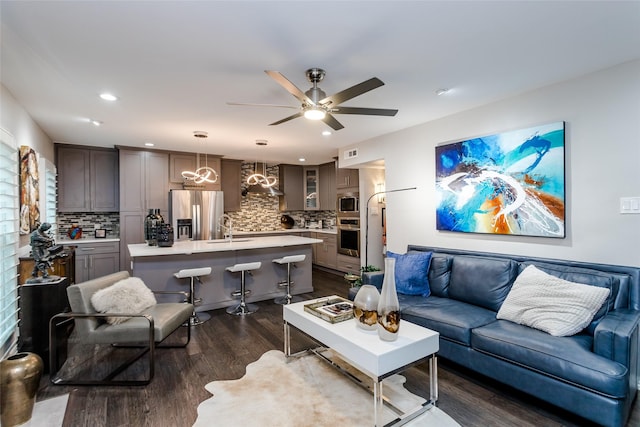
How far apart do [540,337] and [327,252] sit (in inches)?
201

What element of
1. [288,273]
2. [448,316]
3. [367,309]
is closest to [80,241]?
[288,273]

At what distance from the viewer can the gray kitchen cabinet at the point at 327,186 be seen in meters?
7.50

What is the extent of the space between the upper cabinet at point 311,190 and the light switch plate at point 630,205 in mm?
5945

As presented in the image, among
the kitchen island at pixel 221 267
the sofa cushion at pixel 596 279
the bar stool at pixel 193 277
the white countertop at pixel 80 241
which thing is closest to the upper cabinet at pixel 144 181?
the white countertop at pixel 80 241

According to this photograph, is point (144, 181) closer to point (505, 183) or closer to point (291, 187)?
point (291, 187)

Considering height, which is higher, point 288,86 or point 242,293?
point 288,86

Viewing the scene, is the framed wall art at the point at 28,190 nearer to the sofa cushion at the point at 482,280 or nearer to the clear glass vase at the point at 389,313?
the clear glass vase at the point at 389,313

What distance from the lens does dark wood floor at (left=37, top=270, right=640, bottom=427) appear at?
82.6 inches

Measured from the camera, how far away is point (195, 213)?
6113 millimetres

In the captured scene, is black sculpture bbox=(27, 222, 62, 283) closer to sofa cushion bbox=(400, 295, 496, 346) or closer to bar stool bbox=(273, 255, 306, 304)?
bar stool bbox=(273, 255, 306, 304)

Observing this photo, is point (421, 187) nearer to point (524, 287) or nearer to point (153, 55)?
point (524, 287)

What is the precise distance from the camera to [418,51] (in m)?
2.35

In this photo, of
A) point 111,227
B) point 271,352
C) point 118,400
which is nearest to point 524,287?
point 271,352

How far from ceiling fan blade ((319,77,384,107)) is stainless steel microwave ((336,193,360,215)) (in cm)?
369
